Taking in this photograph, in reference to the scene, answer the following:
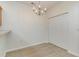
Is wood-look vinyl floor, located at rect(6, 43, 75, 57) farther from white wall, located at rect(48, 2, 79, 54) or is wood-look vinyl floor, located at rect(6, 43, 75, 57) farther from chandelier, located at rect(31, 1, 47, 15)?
chandelier, located at rect(31, 1, 47, 15)

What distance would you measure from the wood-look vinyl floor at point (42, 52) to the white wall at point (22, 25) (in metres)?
0.08

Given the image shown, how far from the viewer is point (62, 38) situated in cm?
138

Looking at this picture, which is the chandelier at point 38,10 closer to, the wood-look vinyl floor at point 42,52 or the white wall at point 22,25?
the white wall at point 22,25

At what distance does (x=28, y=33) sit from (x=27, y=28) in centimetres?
8

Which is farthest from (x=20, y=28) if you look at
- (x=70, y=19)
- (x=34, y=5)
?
(x=70, y=19)

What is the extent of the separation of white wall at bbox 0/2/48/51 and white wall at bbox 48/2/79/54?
135 millimetres

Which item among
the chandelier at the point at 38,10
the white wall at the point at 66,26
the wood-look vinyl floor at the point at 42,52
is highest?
the chandelier at the point at 38,10

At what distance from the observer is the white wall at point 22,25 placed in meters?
1.30

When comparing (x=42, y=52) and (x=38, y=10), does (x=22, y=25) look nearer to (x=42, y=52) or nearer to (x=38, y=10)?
(x=38, y=10)

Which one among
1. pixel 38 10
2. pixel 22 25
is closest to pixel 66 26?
pixel 38 10

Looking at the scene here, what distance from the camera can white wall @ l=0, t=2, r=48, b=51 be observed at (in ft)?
4.27

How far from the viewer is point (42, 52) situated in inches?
53.7

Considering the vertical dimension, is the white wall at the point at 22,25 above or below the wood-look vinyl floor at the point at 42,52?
above

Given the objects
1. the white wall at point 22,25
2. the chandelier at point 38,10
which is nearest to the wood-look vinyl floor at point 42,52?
the white wall at point 22,25
